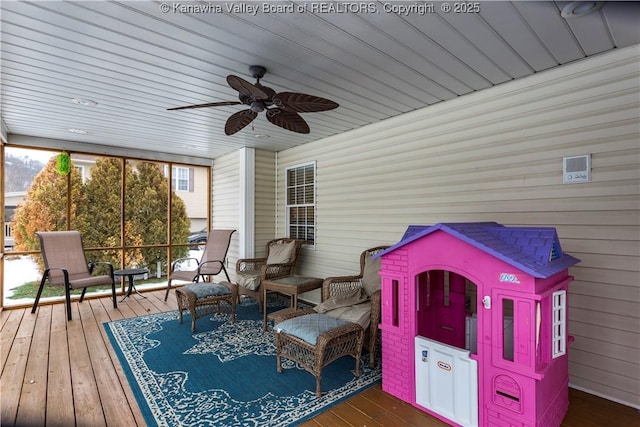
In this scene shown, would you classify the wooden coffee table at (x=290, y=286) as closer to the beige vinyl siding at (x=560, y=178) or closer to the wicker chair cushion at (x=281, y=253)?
the wicker chair cushion at (x=281, y=253)

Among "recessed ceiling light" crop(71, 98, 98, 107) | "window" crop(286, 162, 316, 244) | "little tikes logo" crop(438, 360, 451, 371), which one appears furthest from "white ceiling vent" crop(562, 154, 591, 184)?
"recessed ceiling light" crop(71, 98, 98, 107)

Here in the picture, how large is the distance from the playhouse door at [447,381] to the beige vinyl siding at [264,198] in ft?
13.0

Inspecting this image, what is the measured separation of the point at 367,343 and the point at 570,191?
224 cm

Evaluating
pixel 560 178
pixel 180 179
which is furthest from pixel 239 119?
pixel 180 179

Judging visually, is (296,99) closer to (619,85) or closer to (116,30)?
(116,30)

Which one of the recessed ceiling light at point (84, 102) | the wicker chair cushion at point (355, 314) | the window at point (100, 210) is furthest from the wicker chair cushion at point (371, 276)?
the window at point (100, 210)

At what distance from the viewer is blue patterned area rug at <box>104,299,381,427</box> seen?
2289 millimetres

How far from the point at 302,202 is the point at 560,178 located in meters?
3.68

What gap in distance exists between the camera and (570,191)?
104 inches

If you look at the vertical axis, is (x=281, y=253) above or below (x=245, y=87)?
below

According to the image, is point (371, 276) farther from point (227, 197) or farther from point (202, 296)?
point (227, 197)

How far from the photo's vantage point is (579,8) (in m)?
1.88

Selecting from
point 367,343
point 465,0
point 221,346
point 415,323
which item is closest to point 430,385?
point 415,323

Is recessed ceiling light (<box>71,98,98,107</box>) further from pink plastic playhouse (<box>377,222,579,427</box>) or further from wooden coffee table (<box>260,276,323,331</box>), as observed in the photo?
pink plastic playhouse (<box>377,222,579,427</box>)
